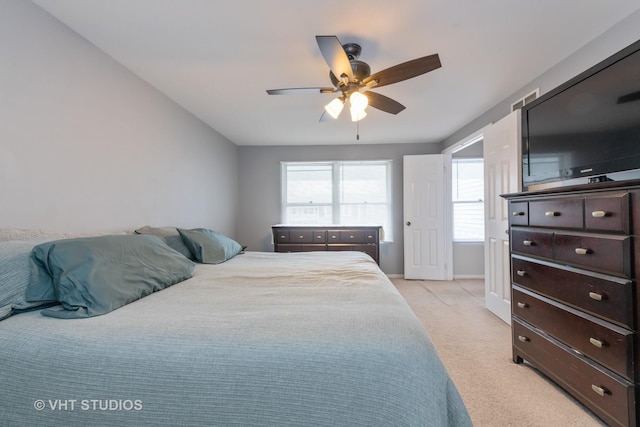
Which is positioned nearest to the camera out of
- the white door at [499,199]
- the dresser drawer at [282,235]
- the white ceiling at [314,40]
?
the white ceiling at [314,40]

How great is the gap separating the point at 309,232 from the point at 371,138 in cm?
182

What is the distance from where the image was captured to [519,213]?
1.94 meters

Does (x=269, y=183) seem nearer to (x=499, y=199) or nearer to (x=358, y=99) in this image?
(x=358, y=99)

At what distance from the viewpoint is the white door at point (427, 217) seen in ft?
14.7

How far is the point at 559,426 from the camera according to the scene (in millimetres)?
1432

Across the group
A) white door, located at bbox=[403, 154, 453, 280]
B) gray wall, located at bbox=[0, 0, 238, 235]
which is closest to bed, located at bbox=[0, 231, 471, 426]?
gray wall, located at bbox=[0, 0, 238, 235]

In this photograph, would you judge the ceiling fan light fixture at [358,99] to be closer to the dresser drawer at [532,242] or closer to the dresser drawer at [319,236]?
the dresser drawer at [532,242]

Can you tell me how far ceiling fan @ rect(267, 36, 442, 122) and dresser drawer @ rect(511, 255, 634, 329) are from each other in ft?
4.68

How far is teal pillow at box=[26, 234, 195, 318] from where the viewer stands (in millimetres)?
1044

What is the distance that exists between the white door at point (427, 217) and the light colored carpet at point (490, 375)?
1.23 meters

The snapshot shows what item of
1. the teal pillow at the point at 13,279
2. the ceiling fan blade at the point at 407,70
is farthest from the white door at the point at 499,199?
the teal pillow at the point at 13,279

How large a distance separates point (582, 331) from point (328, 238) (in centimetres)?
301

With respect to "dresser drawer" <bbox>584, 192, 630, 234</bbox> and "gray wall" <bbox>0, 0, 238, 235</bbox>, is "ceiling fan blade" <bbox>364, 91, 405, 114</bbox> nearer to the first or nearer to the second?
"dresser drawer" <bbox>584, 192, 630, 234</bbox>

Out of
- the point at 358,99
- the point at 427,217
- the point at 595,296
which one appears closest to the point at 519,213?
the point at 595,296
